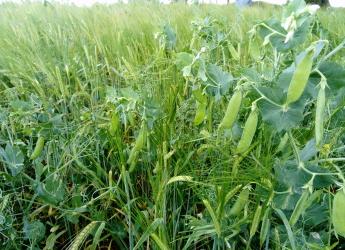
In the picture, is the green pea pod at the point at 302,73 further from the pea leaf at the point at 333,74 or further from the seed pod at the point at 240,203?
the seed pod at the point at 240,203

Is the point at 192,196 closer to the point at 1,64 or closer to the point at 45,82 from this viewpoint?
the point at 45,82

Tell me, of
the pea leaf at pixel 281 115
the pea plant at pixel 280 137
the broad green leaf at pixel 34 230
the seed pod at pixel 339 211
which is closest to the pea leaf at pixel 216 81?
the pea plant at pixel 280 137

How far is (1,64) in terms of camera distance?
53.6 inches

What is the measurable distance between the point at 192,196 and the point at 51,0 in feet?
6.87

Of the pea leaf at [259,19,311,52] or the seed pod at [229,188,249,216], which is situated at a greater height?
the pea leaf at [259,19,311,52]

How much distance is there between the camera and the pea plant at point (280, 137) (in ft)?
1.70

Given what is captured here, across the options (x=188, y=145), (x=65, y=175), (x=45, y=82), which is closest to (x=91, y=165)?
(x=65, y=175)

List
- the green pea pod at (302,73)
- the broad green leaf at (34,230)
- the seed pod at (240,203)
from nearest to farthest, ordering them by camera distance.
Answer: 1. the green pea pod at (302,73)
2. the seed pod at (240,203)
3. the broad green leaf at (34,230)

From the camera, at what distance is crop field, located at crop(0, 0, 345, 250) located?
55cm

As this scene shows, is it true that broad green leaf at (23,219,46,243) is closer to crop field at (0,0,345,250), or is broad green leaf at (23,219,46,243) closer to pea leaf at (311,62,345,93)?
crop field at (0,0,345,250)

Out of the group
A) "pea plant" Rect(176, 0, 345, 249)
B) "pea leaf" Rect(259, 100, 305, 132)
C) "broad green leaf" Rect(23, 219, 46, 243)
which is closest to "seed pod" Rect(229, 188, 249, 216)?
"pea plant" Rect(176, 0, 345, 249)

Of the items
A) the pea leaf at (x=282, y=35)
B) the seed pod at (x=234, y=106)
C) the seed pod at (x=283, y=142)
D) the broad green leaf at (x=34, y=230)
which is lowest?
the broad green leaf at (x=34, y=230)

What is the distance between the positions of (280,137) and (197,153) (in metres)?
0.18

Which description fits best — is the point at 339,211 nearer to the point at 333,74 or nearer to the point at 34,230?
the point at 333,74
